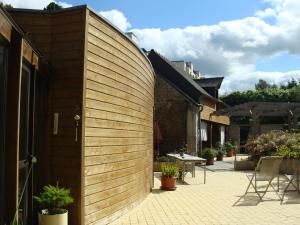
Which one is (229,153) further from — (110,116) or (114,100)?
(110,116)

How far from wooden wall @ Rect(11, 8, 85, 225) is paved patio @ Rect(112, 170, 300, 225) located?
4.60 feet

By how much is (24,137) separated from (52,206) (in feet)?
2.89

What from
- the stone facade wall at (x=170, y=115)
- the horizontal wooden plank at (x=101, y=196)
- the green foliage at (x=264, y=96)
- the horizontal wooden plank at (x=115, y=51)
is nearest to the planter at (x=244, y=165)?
the stone facade wall at (x=170, y=115)

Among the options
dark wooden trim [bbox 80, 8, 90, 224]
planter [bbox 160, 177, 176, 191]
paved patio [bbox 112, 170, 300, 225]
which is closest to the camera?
dark wooden trim [bbox 80, 8, 90, 224]

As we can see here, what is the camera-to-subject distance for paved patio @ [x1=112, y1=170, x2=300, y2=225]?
7236 mm

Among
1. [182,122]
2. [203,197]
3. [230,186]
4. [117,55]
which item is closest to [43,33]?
[117,55]

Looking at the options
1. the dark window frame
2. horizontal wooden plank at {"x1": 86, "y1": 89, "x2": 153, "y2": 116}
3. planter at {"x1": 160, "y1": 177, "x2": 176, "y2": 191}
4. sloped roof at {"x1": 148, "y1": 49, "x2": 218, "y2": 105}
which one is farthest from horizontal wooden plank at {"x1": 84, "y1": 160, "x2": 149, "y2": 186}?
sloped roof at {"x1": 148, "y1": 49, "x2": 218, "y2": 105}

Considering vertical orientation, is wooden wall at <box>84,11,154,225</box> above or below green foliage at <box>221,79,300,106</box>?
below

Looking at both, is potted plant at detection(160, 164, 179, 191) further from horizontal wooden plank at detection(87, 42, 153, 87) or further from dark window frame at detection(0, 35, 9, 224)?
dark window frame at detection(0, 35, 9, 224)

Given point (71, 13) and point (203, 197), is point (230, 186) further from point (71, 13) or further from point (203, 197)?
point (71, 13)

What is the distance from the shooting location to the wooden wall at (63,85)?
581cm

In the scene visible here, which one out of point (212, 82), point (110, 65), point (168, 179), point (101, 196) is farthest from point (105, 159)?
point (212, 82)

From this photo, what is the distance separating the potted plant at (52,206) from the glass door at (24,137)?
19 centimetres

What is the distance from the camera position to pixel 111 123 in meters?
6.82
